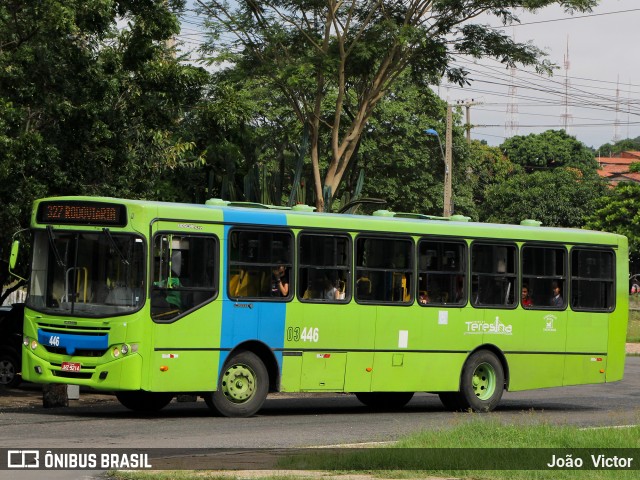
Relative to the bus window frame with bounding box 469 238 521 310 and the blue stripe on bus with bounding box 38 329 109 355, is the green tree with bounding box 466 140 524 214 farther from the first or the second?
the blue stripe on bus with bounding box 38 329 109 355

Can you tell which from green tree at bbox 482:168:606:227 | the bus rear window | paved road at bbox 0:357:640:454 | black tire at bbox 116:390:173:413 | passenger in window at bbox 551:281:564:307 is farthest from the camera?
green tree at bbox 482:168:606:227

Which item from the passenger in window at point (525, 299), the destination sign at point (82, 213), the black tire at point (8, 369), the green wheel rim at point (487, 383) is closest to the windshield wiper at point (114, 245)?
the destination sign at point (82, 213)

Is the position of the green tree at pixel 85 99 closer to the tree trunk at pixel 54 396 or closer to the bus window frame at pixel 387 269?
the tree trunk at pixel 54 396

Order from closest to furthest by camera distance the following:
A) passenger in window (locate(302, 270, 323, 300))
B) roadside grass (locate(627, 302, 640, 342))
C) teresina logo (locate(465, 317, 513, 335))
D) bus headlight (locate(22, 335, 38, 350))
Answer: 1. bus headlight (locate(22, 335, 38, 350))
2. passenger in window (locate(302, 270, 323, 300))
3. teresina logo (locate(465, 317, 513, 335))
4. roadside grass (locate(627, 302, 640, 342))

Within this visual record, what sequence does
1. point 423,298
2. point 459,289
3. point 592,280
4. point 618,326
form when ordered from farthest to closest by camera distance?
point 618,326 → point 592,280 → point 459,289 → point 423,298

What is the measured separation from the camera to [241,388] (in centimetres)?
1694

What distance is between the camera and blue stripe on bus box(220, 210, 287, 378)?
16688mm

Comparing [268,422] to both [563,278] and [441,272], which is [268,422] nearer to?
[441,272]

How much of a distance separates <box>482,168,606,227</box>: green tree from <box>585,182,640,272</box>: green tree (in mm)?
1964

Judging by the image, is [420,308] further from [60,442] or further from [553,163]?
[553,163]

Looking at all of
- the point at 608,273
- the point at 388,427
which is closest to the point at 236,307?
the point at 388,427

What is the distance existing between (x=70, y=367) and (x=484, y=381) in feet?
22.8

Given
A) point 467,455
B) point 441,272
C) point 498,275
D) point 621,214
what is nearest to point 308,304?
point 441,272

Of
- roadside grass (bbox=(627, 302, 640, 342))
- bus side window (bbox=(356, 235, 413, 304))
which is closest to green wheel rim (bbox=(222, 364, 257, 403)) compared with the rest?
bus side window (bbox=(356, 235, 413, 304))
